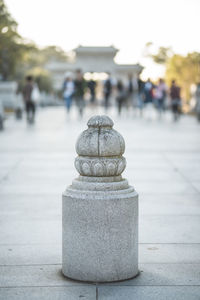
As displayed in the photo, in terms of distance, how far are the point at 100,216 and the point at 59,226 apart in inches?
75.4

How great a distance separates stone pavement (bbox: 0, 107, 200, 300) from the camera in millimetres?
4312

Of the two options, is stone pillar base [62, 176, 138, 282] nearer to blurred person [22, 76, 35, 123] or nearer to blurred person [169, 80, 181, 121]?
blurred person [22, 76, 35, 123]

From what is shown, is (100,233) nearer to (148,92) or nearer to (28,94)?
(28,94)

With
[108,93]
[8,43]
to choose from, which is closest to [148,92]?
[108,93]

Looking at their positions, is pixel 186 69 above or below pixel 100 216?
below

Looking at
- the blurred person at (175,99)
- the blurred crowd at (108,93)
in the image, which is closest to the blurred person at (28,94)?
the blurred crowd at (108,93)

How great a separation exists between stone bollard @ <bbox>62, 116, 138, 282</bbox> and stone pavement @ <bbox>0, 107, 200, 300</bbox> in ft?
0.43

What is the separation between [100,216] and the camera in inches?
173

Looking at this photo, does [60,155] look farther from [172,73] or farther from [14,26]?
[172,73]

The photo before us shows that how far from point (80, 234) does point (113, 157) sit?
0.61 meters

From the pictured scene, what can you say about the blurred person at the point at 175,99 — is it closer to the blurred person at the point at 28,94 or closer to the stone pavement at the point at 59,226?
the blurred person at the point at 28,94

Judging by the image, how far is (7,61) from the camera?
152ft

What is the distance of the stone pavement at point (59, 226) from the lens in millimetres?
4312

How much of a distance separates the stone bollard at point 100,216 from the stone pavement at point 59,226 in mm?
130
